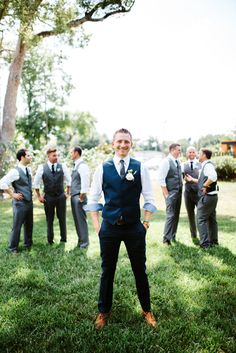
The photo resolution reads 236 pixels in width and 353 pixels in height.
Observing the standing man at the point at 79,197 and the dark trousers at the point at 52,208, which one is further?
the dark trousers at the point at 52,208

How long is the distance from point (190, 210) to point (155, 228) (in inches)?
76.2

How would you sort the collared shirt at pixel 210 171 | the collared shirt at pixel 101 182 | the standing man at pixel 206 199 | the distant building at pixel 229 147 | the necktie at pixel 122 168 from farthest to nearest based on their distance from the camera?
1. the distant building at pixel 229 147
2. the standing man at pixel 206 199
3. the collared shirt at pixel 210 171
4. the collared shirt at pixel 101 182
5. the necktie at pixel 122 168

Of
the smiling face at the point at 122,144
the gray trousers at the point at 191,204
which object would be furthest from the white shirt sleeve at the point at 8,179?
the gray trousers at the point at 191,204

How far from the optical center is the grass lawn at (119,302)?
3.40m

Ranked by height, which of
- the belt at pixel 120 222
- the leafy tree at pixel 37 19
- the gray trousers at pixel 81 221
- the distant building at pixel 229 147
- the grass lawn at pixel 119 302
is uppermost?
the leafy tree at pixel 37 19

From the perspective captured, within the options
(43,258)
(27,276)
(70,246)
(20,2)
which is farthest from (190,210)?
(20,2)

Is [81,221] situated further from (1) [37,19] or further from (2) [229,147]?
(2) [229,147]

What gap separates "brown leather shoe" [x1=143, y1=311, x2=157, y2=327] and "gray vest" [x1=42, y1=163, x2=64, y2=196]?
4441mm

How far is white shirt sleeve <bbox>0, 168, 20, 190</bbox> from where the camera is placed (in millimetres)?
6754

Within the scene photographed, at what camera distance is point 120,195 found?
3578mm

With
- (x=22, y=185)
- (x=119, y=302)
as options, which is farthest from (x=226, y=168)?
→ (x=119, y=302)

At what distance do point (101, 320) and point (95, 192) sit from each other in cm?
148

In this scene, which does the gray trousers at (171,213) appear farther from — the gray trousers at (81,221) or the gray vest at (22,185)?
the gray vest at (22,185)

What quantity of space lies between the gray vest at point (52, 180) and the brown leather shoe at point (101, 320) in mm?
4272
